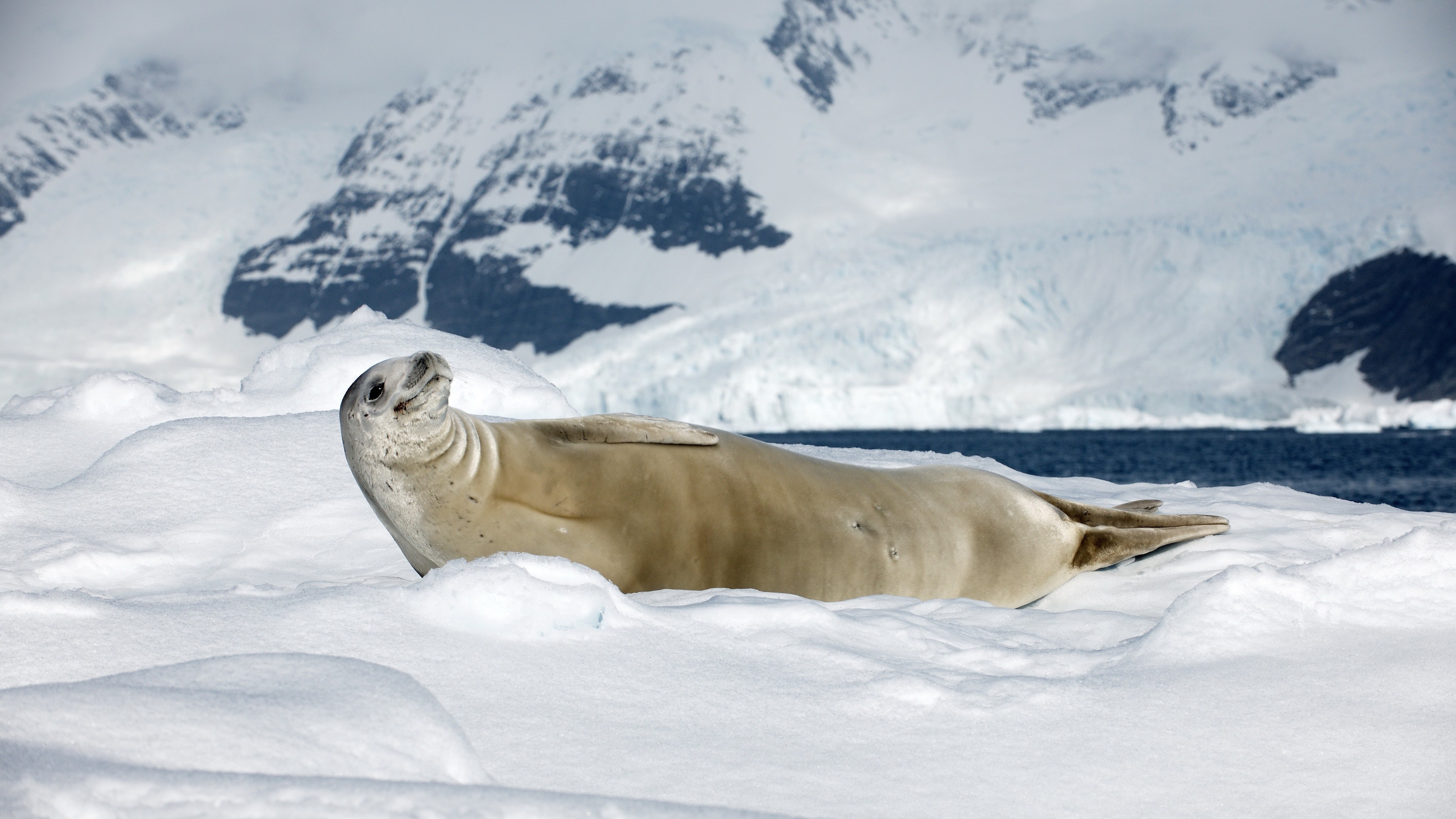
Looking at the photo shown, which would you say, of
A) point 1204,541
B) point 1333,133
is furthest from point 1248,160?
point 1204,541

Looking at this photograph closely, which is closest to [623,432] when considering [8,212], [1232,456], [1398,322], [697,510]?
[697,510]

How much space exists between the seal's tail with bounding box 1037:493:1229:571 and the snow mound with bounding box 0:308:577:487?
3370mm

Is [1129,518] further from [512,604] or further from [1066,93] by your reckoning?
[1066,93]

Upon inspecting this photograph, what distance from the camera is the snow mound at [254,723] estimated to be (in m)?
1.47

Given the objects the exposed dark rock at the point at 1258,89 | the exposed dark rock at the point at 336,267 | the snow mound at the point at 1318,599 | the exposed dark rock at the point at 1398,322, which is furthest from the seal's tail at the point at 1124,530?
the exposed dark rock at the point at 336,267

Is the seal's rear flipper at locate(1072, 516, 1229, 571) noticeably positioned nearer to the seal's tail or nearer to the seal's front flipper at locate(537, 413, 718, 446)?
the seal's tail

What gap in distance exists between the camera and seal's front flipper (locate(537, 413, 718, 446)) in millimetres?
3555

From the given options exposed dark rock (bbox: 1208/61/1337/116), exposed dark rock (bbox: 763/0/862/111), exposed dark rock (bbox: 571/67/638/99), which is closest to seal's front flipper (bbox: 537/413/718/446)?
exposed dark rock (bbox: 1208/61/1337/116)

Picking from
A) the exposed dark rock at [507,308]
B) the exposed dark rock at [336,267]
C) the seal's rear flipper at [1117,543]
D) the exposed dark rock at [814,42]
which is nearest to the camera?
the seal's rear flipper at [1117,543]

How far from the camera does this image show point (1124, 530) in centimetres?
418

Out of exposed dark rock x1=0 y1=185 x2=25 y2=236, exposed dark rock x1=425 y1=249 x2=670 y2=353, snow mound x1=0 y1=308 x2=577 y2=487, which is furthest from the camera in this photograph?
exposed dark rock x1=0 y1=185 x2=25 y2=236

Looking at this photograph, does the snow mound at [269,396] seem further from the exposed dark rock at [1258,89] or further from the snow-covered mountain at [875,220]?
the exposed dark rock at [1258,89]

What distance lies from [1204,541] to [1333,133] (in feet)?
185

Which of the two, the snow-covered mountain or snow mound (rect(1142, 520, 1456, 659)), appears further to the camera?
the snow-covered mountain
